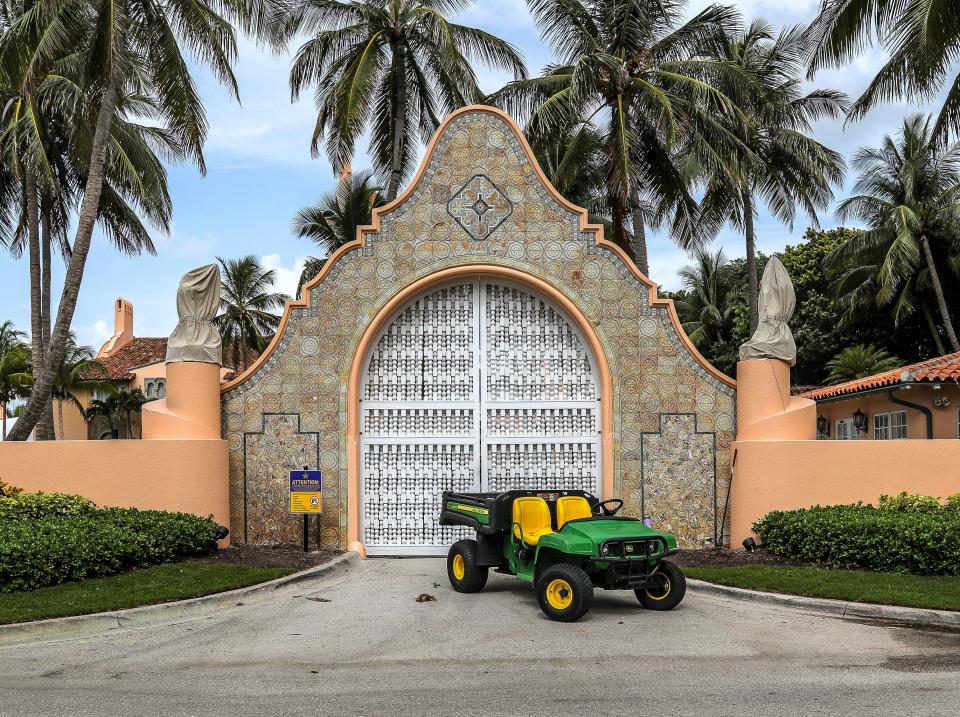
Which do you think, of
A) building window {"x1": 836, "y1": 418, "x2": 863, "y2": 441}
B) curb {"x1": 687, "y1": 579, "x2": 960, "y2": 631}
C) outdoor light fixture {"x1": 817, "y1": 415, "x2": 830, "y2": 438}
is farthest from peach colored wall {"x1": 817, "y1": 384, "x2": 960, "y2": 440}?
curb {"x1": 687, "y1": 579, "x2": 960, "y2": 631}

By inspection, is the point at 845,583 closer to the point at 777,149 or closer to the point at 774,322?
the point at 774,322

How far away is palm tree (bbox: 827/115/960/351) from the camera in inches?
1191

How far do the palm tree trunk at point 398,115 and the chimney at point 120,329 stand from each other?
31364mm

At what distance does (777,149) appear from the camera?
2733 centimetres

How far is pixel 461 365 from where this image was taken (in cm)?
1454

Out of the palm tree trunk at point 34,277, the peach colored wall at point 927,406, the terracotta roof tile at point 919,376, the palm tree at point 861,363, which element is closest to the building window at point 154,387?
the palm tree trunk at point 34,277

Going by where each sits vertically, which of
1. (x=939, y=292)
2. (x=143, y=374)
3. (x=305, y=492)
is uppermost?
(x=939, y=292)

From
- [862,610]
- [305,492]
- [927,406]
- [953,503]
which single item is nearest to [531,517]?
[862,610]

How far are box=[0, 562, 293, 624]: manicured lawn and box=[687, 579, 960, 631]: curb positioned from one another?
5.86 m

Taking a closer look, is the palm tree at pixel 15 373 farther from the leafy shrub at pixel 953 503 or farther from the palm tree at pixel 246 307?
the leafy shrub at pixel 953 503

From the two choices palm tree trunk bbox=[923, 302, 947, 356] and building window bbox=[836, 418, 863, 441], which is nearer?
building window bbox=[836, 418, 863, 441]

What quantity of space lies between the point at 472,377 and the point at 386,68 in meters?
12.3

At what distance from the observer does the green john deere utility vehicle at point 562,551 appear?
30.2 feet

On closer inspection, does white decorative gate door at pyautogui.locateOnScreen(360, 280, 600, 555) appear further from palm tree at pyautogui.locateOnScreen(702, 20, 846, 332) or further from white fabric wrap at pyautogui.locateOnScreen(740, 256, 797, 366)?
palm tree at pyautogui.locateOnScreen(702, 20, 846, 332)
